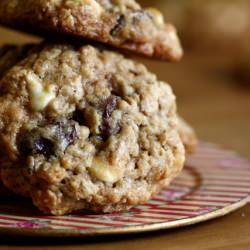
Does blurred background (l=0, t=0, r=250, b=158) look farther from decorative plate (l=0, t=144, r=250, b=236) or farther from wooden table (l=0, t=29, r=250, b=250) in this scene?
decorative plate (l=0, t=144, r=250, b=236)

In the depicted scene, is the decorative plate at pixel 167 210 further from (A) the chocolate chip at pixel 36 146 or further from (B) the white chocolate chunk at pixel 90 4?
(B) the white chocolate chunk at pixel 90 4

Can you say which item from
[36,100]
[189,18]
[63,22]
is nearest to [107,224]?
[36,100]

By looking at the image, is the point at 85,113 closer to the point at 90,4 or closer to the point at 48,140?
the point at 48,140

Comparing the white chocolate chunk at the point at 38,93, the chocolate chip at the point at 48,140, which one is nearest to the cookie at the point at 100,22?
the white chocolate chunk at the point at 38,93

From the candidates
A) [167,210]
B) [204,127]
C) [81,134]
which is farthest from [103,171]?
[204,127]

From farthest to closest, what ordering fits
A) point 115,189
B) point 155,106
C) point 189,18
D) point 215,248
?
point 189,18 → point 155,106 → point 115,189 → point 215,248

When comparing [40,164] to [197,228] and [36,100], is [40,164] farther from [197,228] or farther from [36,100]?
[197,228]
